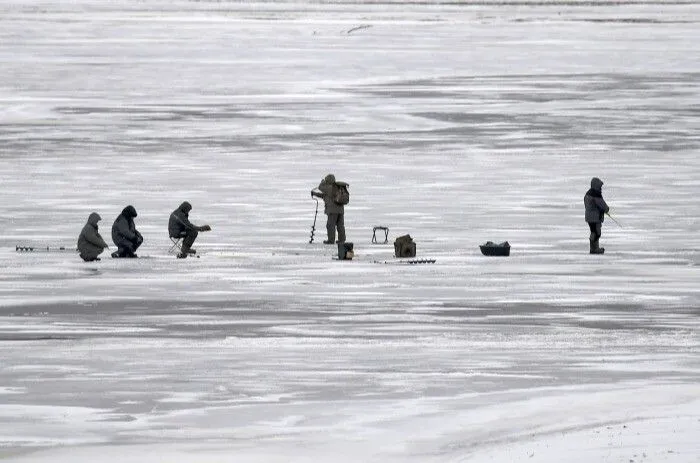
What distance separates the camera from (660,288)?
23.5m

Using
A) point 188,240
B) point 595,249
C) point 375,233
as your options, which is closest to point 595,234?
point 595,249

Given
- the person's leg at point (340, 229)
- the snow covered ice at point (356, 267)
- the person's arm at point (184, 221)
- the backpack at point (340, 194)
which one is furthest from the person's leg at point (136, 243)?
the backpack at point (340, 194)

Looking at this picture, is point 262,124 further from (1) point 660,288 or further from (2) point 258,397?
(2) point 258,397

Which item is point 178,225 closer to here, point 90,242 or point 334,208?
point 90,242

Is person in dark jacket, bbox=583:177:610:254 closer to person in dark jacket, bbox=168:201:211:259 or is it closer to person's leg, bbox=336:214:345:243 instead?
person's leg, bbox=336:214:345:243

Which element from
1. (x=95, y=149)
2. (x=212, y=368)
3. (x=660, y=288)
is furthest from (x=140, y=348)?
(x=95, y=149)

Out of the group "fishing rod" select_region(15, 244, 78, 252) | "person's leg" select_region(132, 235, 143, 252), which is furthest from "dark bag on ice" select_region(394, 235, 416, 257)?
"fishing rod" select_region(15, 244, 78, 252)

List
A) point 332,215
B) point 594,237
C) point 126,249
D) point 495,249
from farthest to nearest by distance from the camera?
point 332,215 → point 594,237 → point 126,249 → point 495,249

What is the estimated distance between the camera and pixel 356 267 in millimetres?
26250

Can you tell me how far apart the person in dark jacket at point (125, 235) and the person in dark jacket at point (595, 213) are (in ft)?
20.2

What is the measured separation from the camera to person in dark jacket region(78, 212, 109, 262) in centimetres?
2673

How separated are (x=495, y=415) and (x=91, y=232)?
12.5 m

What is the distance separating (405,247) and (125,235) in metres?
3.79

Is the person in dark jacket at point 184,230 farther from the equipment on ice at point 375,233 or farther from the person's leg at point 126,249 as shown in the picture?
the equipment on ice at point 375,233
